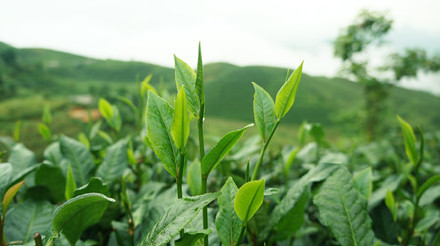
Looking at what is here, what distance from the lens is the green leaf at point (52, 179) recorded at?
591 millimetres

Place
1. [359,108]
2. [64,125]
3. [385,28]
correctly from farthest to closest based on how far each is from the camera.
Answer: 1. [359,108]
2. [385,28]
3. [64,125]

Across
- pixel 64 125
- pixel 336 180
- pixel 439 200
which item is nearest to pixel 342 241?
pixel 336 180

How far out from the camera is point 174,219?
318 mm

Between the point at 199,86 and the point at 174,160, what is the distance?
10 cm

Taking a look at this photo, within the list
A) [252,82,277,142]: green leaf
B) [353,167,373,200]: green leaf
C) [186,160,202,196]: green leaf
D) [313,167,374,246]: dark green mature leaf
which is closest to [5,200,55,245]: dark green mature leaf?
[186,160,202,196]: green leaf

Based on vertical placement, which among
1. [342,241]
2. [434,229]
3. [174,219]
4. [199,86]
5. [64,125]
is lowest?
[64,125]

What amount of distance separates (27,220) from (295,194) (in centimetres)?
49

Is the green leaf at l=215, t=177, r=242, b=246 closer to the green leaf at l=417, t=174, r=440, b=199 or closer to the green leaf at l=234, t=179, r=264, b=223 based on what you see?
the green leaf at l=234, t=179, r=264, b=223

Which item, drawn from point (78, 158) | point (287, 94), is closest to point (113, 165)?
point (78, 158)

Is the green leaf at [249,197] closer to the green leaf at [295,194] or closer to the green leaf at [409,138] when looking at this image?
the green leaf at [295,194]

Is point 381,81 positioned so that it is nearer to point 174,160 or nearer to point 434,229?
point 434,229

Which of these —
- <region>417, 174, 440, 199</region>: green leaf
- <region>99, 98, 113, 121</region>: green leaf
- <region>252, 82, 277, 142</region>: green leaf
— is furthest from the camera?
<region>99, 98, 113, 121</region>: green leaf

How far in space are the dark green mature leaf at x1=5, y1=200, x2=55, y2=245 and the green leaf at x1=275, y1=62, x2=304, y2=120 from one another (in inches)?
17.0

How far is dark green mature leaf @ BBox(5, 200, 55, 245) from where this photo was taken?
47cm
